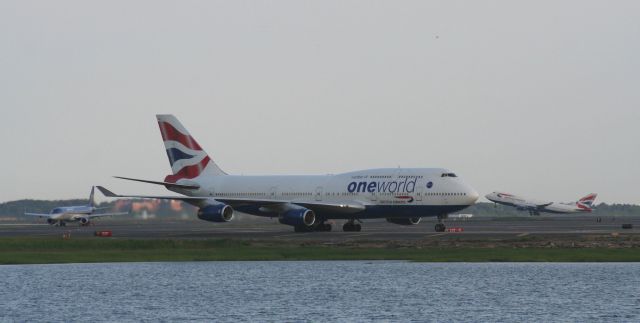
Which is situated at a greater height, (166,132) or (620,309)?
(166,132)

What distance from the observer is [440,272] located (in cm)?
5916

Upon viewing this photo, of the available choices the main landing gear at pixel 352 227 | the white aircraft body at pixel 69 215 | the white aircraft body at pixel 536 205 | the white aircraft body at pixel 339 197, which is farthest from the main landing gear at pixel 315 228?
the white aircraft body at pixel 536 205

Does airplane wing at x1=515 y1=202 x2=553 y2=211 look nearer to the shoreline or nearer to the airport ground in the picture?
the airport ground

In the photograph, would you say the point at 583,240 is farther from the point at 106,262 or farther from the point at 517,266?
the point at 106,262

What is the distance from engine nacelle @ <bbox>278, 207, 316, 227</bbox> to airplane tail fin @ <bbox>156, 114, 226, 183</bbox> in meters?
14.7

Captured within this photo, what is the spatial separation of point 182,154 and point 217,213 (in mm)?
15745

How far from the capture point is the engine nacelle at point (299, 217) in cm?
8938

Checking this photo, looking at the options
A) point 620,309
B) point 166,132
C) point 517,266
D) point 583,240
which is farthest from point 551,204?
point 620,309

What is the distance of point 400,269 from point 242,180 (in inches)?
1633

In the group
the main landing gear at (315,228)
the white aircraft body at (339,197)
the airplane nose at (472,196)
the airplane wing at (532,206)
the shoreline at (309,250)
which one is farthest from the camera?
the airplane wing at (532,206)

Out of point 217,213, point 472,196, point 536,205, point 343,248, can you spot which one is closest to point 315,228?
point 217,213

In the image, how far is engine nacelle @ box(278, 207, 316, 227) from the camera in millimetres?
89375

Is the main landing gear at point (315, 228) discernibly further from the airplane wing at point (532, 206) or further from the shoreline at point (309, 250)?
the airplane wing at point (532, 206)

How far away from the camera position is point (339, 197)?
91.6 m
